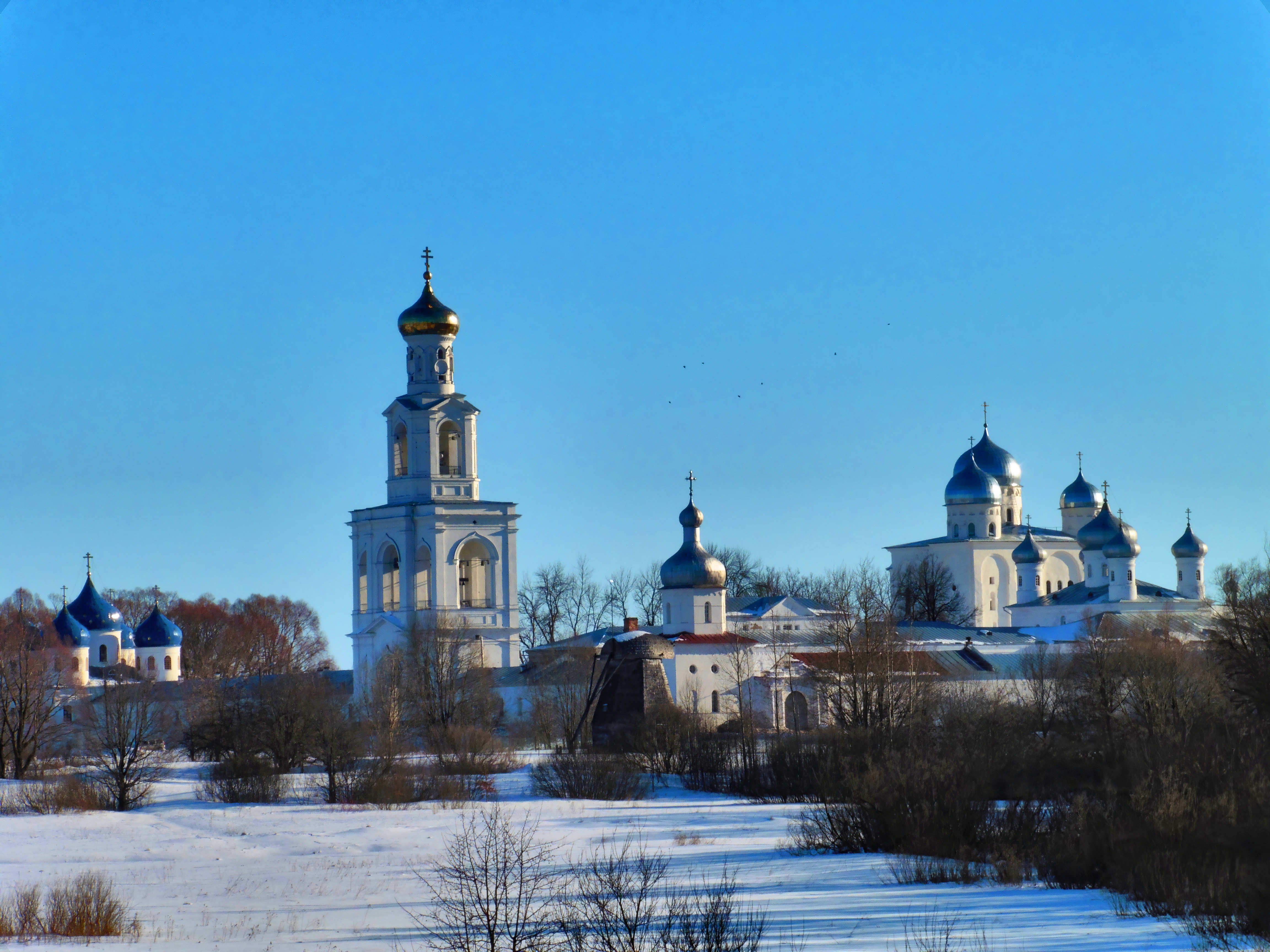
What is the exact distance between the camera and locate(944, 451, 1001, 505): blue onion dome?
67.8 metres

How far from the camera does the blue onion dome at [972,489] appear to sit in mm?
67750

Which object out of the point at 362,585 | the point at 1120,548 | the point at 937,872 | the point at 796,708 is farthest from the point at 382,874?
the point at 1120,548

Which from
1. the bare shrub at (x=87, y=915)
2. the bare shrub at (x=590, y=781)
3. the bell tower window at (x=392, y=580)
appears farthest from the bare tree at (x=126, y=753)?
the bell tower window at (x=392, y=580)

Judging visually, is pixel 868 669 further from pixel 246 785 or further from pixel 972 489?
pixel 972 489

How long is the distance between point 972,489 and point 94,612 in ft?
102

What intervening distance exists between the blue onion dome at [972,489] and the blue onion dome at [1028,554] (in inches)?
138

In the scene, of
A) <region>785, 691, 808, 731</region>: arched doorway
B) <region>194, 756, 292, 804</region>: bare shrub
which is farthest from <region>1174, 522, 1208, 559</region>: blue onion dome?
<region>194, 756, 292, 804</region>: bare shrub

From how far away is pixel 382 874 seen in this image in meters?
19.2

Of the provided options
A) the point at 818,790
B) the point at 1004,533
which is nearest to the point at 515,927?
the point at 818,790

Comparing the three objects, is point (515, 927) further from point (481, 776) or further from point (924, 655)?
point (924, 655)

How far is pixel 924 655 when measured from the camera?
1821 inches

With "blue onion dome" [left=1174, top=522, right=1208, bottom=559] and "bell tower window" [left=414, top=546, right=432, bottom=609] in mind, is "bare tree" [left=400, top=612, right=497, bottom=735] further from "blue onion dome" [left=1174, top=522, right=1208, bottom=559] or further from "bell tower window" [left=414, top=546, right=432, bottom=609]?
"blue onion dome" [left=1174, top=522, right=1208, bottom=559]

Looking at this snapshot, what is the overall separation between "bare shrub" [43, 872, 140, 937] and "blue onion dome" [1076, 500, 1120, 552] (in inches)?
1901

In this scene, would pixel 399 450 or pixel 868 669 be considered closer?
pixel 868 669
